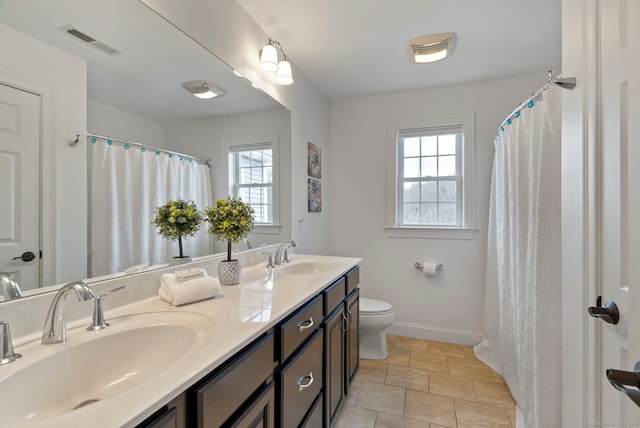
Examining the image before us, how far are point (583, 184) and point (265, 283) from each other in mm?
1304

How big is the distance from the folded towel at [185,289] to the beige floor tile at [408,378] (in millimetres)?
1625

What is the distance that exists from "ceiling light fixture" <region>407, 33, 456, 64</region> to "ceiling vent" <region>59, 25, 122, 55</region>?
183 cm

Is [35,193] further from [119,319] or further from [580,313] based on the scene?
[580,313]

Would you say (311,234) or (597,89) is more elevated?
(597,89)

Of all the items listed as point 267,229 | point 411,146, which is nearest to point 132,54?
point 267,229

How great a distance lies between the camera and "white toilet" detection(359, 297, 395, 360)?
90.5 inches

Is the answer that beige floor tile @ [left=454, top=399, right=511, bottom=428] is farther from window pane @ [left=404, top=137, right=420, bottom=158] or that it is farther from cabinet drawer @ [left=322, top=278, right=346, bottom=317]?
window pane @ [left=404, top=137, right=420, bottom=158]

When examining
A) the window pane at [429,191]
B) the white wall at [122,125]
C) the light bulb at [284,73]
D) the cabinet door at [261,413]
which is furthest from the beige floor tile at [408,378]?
the light bulb at [284,73]

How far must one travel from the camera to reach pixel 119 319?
0.93m

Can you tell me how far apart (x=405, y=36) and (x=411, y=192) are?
1.42m

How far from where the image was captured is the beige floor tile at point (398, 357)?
2357 millimetres

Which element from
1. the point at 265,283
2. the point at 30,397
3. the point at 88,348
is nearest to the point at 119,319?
the point at 88,348

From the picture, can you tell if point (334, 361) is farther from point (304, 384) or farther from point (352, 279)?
point (352, 279)

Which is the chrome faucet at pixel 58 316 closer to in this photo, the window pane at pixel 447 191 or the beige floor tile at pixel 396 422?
the beige floor tile at pixel 396 422
